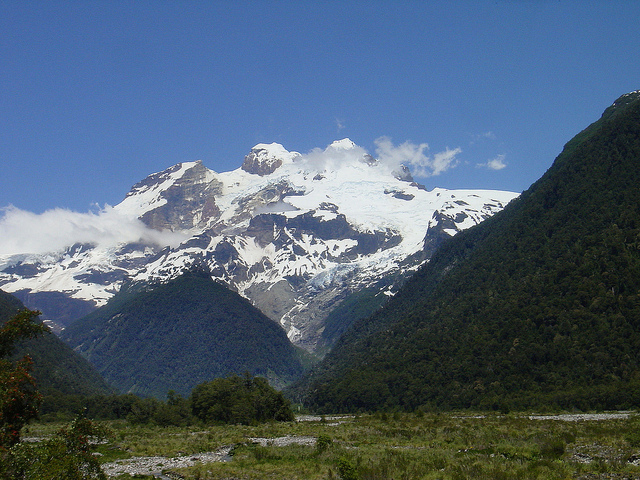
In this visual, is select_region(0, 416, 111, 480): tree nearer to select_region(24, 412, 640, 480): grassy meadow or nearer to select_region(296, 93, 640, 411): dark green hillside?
select_region(24, 412, 640, 480): grassy meadow

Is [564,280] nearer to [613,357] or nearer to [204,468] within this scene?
[613,357]

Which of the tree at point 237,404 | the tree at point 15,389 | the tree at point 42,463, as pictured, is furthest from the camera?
the tree at point 237,404

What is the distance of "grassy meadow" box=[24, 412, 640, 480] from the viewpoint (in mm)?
39062

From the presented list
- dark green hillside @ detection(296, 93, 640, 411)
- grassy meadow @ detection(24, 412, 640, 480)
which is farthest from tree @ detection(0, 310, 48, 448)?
dark green hillside @ detection(296, 93, 640, 411)

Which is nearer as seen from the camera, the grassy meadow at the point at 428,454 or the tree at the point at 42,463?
the tree at the point at 42,463

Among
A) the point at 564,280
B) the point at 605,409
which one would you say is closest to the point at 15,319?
the point at 605,409

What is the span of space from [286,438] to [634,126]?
579 ft

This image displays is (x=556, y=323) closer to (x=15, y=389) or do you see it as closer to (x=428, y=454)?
(x=428, y=454)

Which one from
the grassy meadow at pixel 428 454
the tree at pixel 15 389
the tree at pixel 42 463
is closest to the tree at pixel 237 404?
the grassy meadow at pixel 428 454

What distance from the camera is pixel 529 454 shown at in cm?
4609

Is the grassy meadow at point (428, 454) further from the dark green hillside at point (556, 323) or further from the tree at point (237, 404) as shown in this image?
the dark green hillside at point (556, 323)

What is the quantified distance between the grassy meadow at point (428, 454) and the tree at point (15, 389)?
1303 centimetres

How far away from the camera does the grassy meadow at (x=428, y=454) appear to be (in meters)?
39.1

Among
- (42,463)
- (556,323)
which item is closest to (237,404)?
(556,323)
